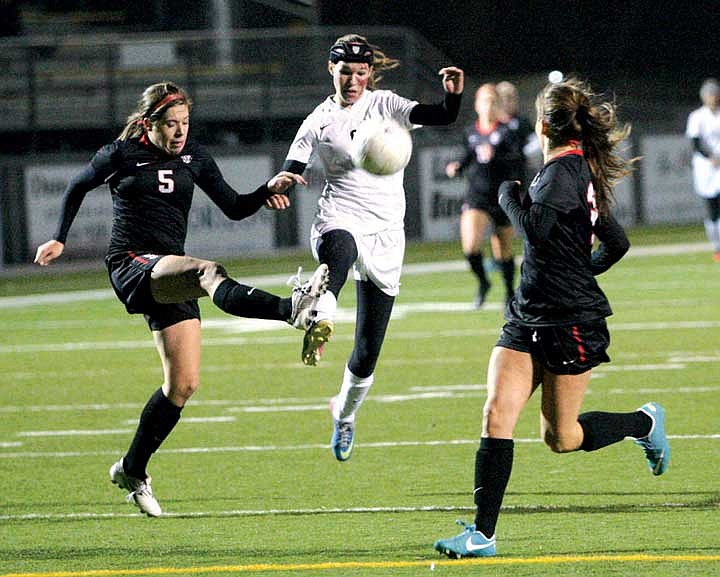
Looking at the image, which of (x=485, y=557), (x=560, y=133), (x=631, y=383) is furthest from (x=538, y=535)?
(x=631, y=383)

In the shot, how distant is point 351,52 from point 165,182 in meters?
1.36

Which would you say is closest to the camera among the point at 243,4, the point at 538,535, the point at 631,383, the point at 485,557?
the point at 485,557

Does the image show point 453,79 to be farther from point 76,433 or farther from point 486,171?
point 486,171

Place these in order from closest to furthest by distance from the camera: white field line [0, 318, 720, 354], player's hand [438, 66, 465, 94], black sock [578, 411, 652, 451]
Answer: black sock [578, 411, 652, 451] < player's hand [438, 66, 465, 94] < white field line [0, 318, 720, 354]

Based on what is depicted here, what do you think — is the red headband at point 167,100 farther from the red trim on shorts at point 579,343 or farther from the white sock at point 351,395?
the red trim on shorts at point 579,343

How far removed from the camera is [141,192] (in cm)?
714

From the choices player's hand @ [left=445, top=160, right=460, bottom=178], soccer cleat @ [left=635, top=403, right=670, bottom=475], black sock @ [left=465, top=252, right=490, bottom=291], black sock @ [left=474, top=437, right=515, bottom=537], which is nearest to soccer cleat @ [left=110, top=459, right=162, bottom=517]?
black sock @ [left=474, top=437, right=515, bottom=537]

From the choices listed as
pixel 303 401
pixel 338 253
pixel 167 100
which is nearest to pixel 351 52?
pixel 338 253

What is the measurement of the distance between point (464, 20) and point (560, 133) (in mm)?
31787

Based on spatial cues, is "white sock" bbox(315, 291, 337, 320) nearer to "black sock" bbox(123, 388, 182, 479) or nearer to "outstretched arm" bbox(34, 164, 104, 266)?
"black sock" bbox(123, 388, 182, 479)

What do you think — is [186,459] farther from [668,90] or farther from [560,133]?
[668,90]

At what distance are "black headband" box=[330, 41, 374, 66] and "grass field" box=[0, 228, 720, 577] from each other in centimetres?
230

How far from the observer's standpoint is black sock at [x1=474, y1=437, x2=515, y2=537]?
5926 millimetres

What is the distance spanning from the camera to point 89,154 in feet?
84.9
